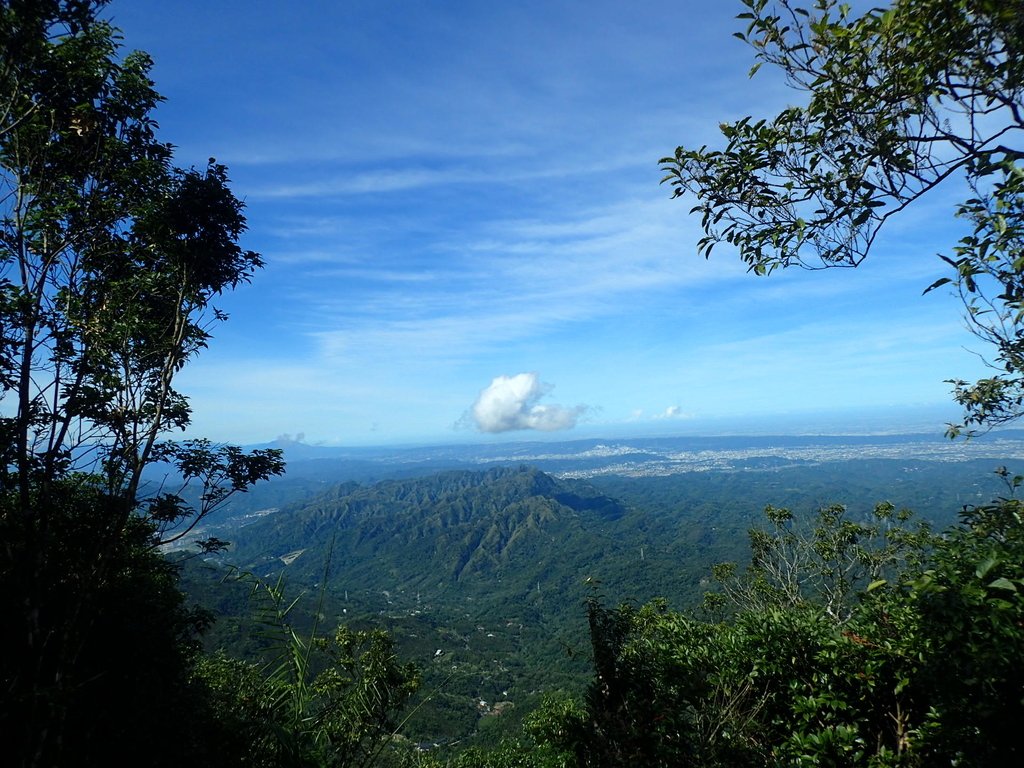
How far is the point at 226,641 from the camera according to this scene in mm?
58750

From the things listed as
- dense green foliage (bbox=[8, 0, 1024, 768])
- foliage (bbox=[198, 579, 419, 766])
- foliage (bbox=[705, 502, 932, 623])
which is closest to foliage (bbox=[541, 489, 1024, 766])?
dense green foliage (bbox=[8, 0, 1024, 768])

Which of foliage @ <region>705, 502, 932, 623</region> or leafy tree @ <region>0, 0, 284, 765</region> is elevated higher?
leafy tree @ <region>0, 0, 284, 765</region>

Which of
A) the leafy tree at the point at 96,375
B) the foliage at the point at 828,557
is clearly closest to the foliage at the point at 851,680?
the leafy tree at the point at 96,375

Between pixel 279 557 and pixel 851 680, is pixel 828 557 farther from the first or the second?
pixel 279 557

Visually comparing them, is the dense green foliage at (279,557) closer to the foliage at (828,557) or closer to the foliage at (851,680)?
the foliage at (851,680)

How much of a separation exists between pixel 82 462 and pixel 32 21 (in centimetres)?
514

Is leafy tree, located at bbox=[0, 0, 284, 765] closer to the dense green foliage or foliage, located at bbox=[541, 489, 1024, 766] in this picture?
the dense green foliage

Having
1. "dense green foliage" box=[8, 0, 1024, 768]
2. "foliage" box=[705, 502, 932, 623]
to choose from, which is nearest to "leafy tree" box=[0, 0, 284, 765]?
"dense green foliage" box=[8, 0, 1024, 768]

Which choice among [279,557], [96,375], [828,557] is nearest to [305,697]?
[279,557]

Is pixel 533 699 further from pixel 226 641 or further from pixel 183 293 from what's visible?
pixel 183 293

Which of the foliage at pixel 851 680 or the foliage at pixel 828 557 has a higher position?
the foliage at pixel 851 680

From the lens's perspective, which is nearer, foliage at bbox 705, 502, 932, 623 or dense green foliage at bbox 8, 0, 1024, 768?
dense green foliage at bbox 8, 0, 1024, 768

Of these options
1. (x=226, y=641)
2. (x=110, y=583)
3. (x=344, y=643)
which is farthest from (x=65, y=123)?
(x=226, y=641)

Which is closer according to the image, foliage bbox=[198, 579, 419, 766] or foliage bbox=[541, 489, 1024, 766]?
foliage bbox=[541, 489, 1024, 766]
